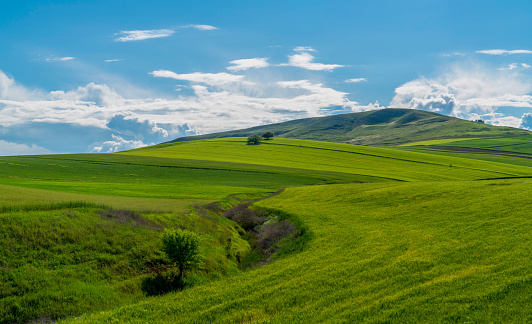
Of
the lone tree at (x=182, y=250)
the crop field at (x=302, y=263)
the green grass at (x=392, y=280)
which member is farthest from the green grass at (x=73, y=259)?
the green grass at (x=392, y=280)

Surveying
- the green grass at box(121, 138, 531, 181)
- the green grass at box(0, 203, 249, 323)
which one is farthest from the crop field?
the green grass at box(121, 138, 531, 181)

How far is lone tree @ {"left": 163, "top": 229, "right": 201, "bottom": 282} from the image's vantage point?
25469mm

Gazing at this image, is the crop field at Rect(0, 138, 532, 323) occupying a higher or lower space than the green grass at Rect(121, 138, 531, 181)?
lower

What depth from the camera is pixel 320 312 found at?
16.8 metres

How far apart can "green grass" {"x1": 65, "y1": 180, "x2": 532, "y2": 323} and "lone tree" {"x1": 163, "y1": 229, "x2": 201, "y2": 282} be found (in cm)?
262

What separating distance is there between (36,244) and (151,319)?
40.6 ft

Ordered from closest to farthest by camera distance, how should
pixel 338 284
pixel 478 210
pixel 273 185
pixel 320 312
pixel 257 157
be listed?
pixel 320 312 → pixel 338 284 → pixel 478 210 → pixel 273 185 → pixel 257 157

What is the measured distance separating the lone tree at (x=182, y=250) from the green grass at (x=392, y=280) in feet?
8.61

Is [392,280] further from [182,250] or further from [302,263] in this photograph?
[182,250]

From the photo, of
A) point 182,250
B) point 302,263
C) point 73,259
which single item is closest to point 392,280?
point 302,263

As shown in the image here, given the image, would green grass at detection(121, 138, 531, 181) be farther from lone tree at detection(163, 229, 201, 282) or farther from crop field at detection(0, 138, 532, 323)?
lone tree at detection(163, 229, 201, 282)

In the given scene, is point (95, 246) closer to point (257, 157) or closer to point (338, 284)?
point (338, 284)

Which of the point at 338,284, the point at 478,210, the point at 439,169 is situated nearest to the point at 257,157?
the point at 439,169

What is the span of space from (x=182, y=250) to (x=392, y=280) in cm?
1490
